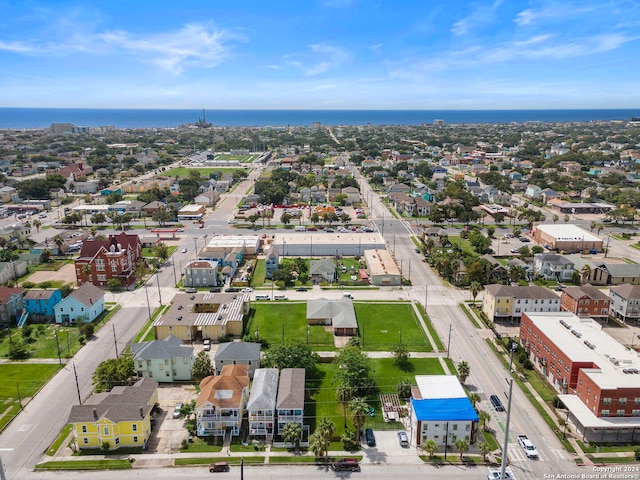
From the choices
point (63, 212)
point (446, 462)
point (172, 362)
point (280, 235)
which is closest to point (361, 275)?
point (280, 235)

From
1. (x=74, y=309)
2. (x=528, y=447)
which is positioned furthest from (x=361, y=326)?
(x=74, y=309)

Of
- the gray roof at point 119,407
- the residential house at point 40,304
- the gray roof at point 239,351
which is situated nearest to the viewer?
the gray roof at point 119,407

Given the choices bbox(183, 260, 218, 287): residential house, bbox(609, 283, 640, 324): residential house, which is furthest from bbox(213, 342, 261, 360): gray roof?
bbox(609, 283, 640, 324): residential house

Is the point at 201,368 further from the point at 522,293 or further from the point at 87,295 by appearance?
the point at 522,293

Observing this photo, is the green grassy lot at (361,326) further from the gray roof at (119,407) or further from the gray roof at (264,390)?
the gray roof at (119,407)

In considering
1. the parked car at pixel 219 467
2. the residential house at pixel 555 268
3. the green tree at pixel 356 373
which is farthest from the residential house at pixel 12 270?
the residential house at pixel 555 268

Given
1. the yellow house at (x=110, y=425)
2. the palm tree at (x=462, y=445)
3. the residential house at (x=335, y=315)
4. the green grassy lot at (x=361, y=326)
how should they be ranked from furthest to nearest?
the residential house at (x=335, y=315)
the green grassy lot at (x=361, y=326)
the yellow house at (x=110, y=425)
the palm tree at (x=462, y=445)
